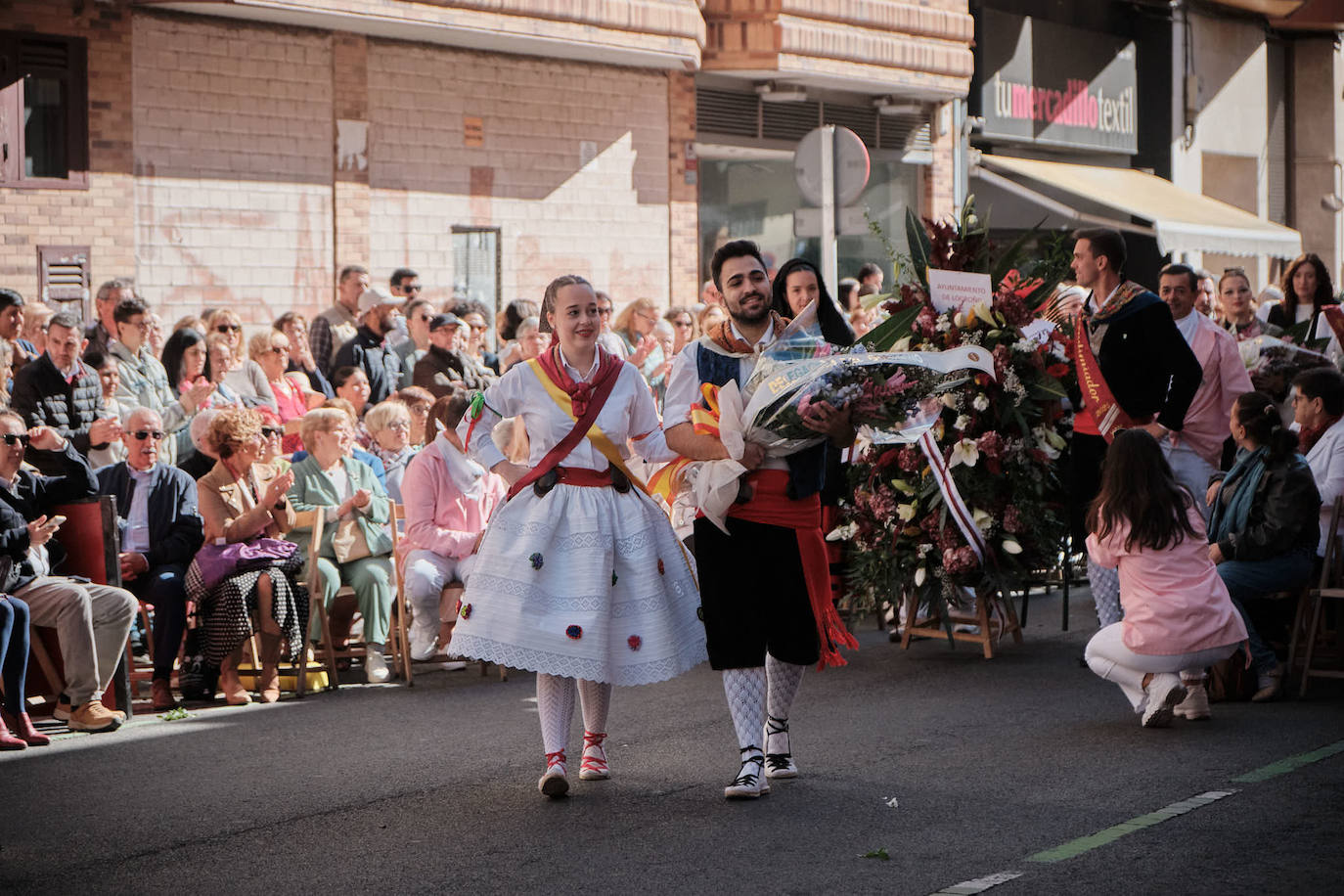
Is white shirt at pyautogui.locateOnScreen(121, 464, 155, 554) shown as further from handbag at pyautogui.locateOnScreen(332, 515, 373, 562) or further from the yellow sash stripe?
the yellow sash stripe

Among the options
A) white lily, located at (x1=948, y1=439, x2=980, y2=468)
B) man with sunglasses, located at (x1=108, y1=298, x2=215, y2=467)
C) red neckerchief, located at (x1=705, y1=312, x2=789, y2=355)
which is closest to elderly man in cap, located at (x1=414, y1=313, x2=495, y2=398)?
man with sunglasses, located at (x1=108, y1=298, x2=215, y2=467)

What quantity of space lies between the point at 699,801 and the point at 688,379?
1.72 meters

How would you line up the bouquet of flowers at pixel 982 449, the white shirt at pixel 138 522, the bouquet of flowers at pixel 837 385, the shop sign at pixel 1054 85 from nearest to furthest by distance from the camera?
the bouquet of flowers at pixel 837 385 → the white shirt at pixel 138 522 → the bouquet of flowers at pixel 982 449 → the shop sign at pixel 1054 85

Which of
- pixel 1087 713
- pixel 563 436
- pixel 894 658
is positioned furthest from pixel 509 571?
pixel 894 658

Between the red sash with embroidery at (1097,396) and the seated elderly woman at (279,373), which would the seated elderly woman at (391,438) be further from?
the red sash with embroidery at (1097,396)

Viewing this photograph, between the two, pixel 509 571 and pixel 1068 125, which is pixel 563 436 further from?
pixel 1068 125

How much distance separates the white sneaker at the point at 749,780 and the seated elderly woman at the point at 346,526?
13.5 ft

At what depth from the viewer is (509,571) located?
7395 millimetres

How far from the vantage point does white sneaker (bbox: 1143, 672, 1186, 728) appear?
8.46 m

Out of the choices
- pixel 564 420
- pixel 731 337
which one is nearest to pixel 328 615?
pixel 564 420

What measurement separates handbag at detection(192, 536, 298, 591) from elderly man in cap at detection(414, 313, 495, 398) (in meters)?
3.45

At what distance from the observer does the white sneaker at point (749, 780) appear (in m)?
7.21

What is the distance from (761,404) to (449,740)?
105 inches

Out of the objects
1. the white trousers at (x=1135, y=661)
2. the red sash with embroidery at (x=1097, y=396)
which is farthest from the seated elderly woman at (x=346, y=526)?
the white trousers at (x=1135, y=661)
